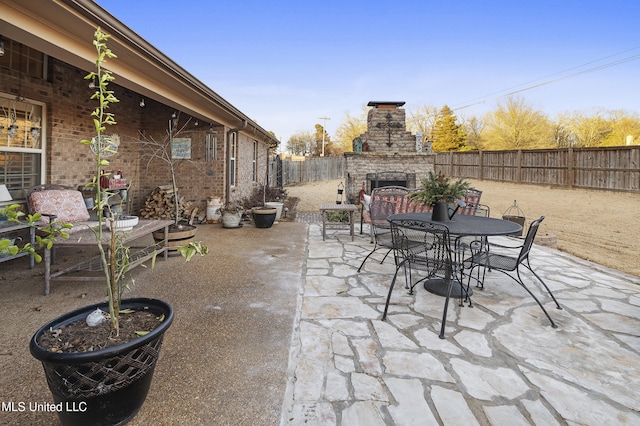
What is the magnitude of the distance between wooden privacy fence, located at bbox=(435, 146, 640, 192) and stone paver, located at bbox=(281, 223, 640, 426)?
9061mm

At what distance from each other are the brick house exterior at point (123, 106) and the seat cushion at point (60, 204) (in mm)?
607

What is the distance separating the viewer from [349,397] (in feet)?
6.00

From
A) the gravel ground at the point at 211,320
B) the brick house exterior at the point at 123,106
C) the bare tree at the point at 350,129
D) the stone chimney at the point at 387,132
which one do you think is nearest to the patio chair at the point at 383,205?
the gravel ground at the point at 211,320

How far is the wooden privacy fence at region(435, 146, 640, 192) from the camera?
10.4 meters

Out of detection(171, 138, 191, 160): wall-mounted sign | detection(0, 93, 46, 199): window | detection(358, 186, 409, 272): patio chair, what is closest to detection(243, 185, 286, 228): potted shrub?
detection(171, 138, 191, 160): wall-mounted sign

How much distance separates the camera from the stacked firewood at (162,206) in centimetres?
728

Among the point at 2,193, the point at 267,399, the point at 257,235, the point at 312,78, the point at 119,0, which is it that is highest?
the point at 312,78

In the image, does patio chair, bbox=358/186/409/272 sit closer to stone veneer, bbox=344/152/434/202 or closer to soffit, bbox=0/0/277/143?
soffit, bbox=0/0/277/143

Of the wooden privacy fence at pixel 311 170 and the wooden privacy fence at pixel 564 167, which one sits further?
the wooden privacy fence at pixel 311 170

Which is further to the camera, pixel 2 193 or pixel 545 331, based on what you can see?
pixel 2 193

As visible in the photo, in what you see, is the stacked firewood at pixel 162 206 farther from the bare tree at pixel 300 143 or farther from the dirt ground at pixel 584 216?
the bare tree at pixel 300 143

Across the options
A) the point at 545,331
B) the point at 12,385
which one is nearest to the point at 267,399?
the point at 12,385

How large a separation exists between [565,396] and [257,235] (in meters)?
5.29

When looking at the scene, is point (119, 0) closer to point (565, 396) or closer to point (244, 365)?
point (244, 365)
